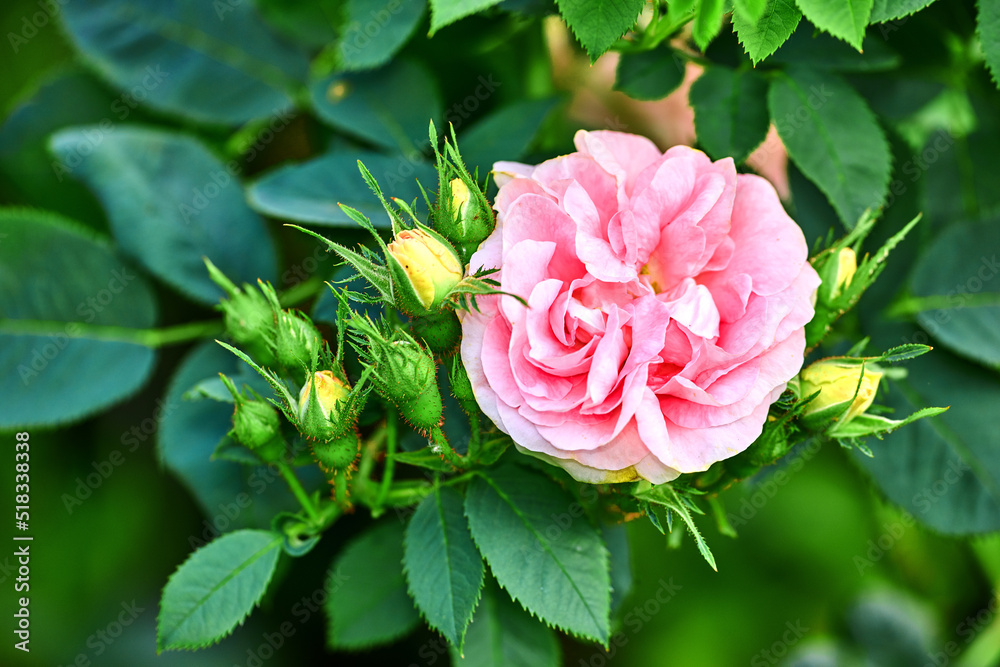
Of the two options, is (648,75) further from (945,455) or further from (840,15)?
(945,455)

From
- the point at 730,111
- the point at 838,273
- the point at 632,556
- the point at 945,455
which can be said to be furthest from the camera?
the point at 632,556

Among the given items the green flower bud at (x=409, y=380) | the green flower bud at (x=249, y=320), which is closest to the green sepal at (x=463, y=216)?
the green flower bud at (x=409, y=380)

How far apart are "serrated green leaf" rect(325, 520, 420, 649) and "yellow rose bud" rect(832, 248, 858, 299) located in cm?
61

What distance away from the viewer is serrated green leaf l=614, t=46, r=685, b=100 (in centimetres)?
85

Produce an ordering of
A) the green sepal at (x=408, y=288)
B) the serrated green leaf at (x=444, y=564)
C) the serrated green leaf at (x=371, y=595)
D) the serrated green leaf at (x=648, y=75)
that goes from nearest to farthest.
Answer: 1. the green sepal at (x=408, y=288)
2. the serrated green leaf at (x=444, y=564)
3. the serrated green leaf at (x=648, y=75)
4. the serrated green leaf at (x=371, y=595)

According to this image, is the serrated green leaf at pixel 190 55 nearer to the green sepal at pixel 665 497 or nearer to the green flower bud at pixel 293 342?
the green flower bud at pixel 293 342

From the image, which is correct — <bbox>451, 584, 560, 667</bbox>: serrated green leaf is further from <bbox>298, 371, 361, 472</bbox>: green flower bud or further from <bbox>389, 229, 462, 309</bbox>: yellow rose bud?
<bbox>389, 229, 462, 309</bbox>: yellow rose bud

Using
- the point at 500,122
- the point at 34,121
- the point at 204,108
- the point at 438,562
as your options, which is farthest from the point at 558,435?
the point at 34,121

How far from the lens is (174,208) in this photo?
42.2 inches

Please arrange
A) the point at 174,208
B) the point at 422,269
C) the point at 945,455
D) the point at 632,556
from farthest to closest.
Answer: the point at 632,556 → the point at 174,208 → the point at 945,455 → the point at 422,269

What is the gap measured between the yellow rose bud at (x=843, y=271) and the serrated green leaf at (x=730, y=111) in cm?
15

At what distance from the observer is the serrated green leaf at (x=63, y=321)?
3.41ft

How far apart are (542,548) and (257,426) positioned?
0.96 feet

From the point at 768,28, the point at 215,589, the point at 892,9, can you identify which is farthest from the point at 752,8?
the point at 215,589
